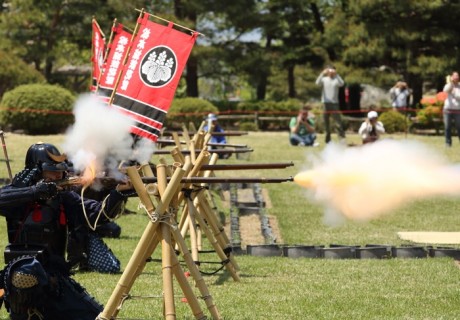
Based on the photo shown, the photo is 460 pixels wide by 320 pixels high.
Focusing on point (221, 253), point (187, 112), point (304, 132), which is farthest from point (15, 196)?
point (187, 112)

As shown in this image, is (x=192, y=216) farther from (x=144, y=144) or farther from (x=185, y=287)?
(x=185, y=287)

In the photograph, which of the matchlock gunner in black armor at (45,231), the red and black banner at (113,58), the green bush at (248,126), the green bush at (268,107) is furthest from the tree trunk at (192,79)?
the matchlock gunner in black armor at (45,231)

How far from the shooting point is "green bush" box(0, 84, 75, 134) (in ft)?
117

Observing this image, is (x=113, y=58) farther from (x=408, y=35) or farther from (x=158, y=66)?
(x=408, y=35)

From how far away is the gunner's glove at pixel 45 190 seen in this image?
834cm

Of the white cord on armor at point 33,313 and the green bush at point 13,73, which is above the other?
the green bush at point 13,73

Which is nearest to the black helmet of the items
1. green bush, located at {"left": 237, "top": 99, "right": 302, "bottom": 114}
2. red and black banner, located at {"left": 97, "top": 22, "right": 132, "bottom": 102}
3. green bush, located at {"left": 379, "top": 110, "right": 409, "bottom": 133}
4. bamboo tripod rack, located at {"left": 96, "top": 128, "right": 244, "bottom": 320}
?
bamboo tripod rack, located at {"left": 96, "top": 128, "right": 244, "bottom": 320}

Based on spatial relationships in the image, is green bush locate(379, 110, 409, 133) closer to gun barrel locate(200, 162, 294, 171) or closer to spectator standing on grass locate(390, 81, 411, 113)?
spectator standing on grass locate(390, 81, 411, 113)

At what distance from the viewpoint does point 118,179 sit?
8.66 m

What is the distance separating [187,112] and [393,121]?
26.8ft

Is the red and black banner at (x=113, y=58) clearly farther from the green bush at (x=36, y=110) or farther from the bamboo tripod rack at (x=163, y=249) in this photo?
the green bush at (x=36, y=110)

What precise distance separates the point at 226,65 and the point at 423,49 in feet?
30.4

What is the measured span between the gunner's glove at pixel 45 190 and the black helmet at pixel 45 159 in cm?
41

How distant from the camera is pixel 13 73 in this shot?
41.7 metres
